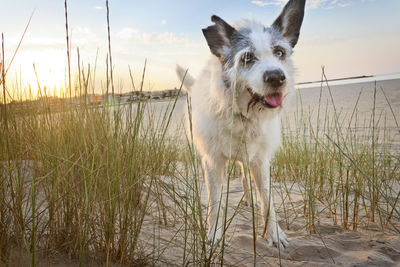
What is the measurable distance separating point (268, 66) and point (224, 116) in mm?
557

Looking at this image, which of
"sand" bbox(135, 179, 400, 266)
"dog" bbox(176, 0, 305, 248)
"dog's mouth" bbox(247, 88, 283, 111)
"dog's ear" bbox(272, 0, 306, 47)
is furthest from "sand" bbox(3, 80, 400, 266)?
"dog's ear" bbox(272, 0, 306, 47)

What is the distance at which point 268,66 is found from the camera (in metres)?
2.15

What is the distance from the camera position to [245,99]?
93.2 inches

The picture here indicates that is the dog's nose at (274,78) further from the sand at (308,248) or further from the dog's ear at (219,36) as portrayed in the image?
the sand at (308,248)

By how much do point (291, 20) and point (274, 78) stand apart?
834 millimetres


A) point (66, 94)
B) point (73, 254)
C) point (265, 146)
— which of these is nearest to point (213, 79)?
point (265, 146)

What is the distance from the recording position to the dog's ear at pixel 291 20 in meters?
2.49

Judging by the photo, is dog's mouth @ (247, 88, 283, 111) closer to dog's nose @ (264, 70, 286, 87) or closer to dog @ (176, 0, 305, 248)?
dog @ (176, 0, 305, 248)

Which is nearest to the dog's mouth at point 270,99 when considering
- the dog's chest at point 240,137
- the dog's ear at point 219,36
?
the dog's chest at point 240,137

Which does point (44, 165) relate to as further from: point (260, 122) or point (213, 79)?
point (260, 122)

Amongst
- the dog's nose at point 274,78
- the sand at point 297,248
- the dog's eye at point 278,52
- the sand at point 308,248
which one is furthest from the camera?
the dog's eye at point 278,52

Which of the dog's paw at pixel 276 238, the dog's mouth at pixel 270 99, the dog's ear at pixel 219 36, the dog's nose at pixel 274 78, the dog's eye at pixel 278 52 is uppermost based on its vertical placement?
the dog's ear at pixel 219 36

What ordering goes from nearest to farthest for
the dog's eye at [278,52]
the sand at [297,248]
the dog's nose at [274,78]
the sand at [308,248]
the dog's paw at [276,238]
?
the sand at [297,248]
the sand at [308,248]
the dog's nose at [274,78]
the dog's paw at [276,238]
the dog's eye at [278,52]

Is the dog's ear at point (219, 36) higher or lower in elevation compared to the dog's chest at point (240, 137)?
higher
